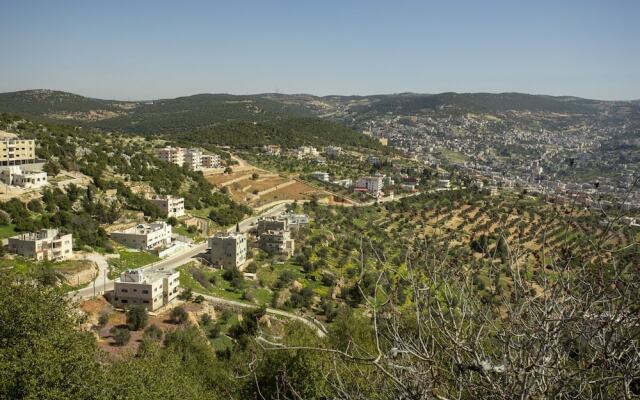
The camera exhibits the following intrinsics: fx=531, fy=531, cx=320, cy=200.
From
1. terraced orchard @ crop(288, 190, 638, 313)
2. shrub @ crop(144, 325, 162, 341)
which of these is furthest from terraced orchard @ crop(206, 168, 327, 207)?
shrub @ crop(144, 325, 162, 341)

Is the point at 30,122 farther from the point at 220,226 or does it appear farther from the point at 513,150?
the point at 513,150

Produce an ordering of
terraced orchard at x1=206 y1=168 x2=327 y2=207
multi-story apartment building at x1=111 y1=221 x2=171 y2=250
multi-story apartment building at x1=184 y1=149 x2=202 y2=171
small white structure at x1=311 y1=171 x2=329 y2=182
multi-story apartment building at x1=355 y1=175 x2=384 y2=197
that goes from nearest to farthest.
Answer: multi-story apartment building at x1=111 y1=221 x2=171 y2=250, terraced orchard at x1=206 y1=168 x2=327 y2=207, multi-story apartment building at x1=184 y1=149 x2=202 y2=171, multi-story apartment building at x1=355 y1=175 x2=384 y2=197, small white structure at x1=311 y1=171 x2=329 y2=182

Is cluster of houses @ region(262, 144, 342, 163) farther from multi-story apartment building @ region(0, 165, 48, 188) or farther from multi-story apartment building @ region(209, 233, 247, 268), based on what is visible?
multi-story apartment building @ region(209, 233, 247, 268)

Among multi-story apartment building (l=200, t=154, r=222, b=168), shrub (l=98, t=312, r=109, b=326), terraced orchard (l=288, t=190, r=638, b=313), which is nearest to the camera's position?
shrub (l=98, t=312, r=109, b=326)

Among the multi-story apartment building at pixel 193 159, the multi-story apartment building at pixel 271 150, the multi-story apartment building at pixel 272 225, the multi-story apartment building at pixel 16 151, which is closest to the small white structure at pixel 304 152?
the multi-story apartment building at pixel 271 150

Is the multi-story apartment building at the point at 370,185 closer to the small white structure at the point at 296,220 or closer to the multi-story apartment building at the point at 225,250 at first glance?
the small white structure at the point at 296,220

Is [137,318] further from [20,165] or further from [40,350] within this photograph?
[20,165]

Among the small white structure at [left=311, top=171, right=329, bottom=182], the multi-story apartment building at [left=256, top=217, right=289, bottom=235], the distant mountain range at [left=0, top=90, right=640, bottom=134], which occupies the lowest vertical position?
the multi-story apartment building at [left=256, top=217, right=289, bottom=235]
